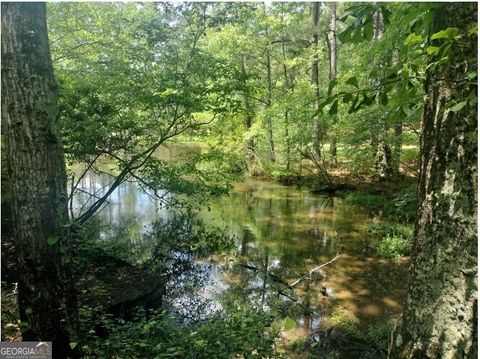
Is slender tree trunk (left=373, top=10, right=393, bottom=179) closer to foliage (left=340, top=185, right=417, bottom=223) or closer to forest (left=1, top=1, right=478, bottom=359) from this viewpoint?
forest (left=1, top=1, right=478, bottom=359)

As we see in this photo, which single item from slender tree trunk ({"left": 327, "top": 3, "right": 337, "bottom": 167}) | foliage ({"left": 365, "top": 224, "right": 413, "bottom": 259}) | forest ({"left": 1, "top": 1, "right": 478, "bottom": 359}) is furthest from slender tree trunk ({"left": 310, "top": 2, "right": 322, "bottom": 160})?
foliage ({"left": 365, "top": 224, "right": 413, "bottom": 259})

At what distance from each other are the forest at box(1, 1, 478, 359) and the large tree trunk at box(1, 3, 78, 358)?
0.01m

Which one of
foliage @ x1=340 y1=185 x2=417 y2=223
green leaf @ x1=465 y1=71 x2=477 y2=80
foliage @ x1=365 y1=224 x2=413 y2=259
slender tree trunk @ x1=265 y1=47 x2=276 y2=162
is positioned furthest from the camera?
slender tree trunk @ x1=265 y1=47 x2=276 y2=162

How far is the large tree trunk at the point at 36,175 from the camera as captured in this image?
2318 millimetres

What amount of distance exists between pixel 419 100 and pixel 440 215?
53 cm

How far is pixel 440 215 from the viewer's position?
1593 millimetres

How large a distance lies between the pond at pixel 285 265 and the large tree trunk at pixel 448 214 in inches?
100

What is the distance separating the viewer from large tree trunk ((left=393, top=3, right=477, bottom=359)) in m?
1.47

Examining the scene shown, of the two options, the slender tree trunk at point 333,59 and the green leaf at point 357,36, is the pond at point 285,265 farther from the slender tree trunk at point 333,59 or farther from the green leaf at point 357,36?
the slender tree trunk at point 333,59

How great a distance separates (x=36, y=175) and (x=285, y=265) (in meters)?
5.68

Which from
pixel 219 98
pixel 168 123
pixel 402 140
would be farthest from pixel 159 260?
pixel 402 140

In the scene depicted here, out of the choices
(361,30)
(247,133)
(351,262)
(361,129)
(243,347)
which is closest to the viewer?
(361,30)

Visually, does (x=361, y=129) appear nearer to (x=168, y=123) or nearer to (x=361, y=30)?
(x=168, y=123)

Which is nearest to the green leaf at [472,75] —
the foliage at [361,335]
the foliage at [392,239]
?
the foliage at [361,335]
